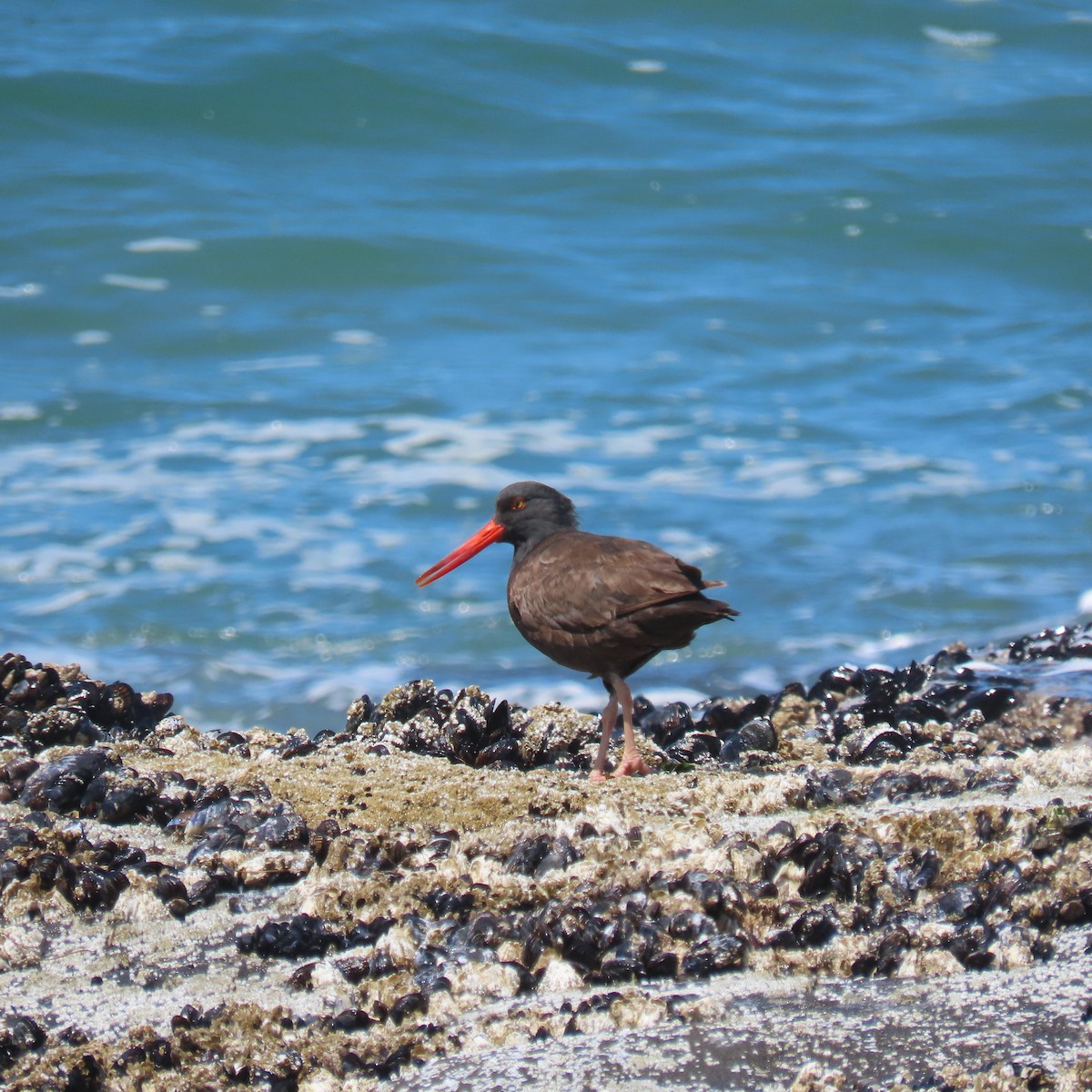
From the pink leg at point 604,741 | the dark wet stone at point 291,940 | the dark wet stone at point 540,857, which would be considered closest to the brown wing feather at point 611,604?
the pink leg at point 604,741

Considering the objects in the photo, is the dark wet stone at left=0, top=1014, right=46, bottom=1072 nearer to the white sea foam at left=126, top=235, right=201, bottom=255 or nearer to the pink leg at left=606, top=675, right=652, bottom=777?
the pink leg at left=606, top=675, right=652, bottom=777

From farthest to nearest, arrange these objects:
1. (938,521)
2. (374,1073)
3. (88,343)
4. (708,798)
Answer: (88,343) < (938,521) < (708,798) < (374,1073)

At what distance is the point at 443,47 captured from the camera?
17.8 m

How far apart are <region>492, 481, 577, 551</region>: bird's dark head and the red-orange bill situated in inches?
2.5

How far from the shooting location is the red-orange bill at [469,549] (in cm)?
571

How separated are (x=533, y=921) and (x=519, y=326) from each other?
10.9 meters

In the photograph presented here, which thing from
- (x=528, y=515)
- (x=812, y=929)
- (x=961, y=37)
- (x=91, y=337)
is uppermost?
(x=961, y=37)

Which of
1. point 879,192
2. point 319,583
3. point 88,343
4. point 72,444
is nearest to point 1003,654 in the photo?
point 319,583

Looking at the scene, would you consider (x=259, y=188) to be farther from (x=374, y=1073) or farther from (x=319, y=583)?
(x=374, y=1073)

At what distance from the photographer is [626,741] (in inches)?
190

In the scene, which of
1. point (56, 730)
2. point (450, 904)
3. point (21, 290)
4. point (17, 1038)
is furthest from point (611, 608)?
point (21, 290)

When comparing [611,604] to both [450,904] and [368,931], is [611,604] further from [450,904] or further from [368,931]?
[368,931]

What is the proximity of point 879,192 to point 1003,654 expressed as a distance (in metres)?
10.7

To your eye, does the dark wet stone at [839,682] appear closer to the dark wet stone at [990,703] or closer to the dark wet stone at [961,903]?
the dark wet stone at [990,703]
